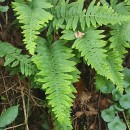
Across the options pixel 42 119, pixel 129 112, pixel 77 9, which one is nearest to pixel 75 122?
pixel 42 119

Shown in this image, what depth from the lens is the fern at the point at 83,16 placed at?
9.55ft

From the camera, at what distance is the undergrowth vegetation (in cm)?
274

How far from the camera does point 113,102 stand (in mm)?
3551

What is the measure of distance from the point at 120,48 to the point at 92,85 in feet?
2.29

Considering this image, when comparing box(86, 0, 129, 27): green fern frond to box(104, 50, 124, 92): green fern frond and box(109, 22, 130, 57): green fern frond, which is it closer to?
box(109, 22, 130, 57): green fern frond

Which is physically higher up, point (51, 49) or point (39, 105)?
point (51, 49)

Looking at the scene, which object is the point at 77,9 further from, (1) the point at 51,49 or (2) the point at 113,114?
(2) the point at 113,114

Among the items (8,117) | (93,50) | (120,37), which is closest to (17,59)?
(8,117)

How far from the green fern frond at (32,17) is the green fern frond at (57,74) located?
0.22 meters

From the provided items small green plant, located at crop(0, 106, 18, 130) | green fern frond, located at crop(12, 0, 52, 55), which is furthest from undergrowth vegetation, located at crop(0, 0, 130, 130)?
small green plant, located at crop(0, 106, 18, 130)

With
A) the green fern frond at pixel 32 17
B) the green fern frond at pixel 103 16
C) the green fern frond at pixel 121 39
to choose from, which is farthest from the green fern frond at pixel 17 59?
the green fern frond at pixel 121 39

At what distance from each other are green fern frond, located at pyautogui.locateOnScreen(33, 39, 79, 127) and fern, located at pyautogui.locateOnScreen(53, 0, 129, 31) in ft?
0.68

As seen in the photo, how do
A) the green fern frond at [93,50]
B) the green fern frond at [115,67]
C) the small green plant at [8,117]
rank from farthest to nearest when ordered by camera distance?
the green fern frond at [115,67] → the green fern frond at [93,50] → the small green plant at [8,117]

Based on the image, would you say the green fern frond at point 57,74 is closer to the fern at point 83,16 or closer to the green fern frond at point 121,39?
the fern at point 83,16
